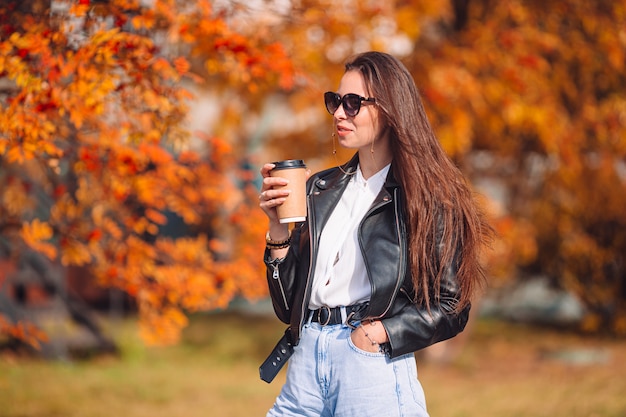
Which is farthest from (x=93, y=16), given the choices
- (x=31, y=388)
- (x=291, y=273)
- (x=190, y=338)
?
(x=190, y=338)

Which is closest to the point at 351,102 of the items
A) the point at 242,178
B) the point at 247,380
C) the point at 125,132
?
the point at 125,132

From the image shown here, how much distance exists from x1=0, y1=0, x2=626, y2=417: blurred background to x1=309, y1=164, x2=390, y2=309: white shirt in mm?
1574

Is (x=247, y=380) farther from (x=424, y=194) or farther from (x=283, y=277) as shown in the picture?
(x=424, y=194)

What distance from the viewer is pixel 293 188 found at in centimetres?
252

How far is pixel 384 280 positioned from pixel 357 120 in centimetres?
55

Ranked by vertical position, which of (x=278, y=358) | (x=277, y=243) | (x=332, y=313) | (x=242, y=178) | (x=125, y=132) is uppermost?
(x=242, y=178)

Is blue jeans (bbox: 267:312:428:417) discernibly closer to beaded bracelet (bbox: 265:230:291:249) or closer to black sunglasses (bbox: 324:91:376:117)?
beaded bracelet (bbox: 265:230:291:249)

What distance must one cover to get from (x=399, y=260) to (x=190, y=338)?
29.2 feet

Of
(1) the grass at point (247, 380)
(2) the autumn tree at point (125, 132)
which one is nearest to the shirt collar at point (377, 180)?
(2) the autumn tree at point (125, 132)

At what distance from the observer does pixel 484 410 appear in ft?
22.7

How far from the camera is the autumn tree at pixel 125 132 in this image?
3.74 meters

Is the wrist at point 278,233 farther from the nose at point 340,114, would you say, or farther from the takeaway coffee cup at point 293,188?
the nose at point 340,114

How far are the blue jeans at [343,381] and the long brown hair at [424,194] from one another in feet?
0.87

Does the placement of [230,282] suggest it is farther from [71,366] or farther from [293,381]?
[71,366]
